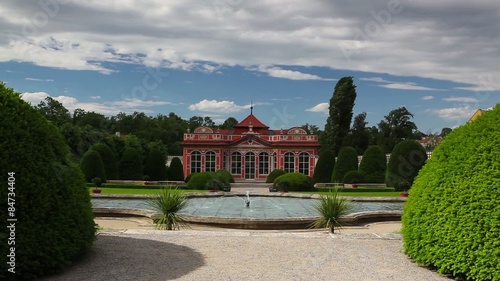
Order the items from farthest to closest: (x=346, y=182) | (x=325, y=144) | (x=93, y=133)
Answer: (x=325, y=144)
(x=93, y=133)
(x=346, y=182)

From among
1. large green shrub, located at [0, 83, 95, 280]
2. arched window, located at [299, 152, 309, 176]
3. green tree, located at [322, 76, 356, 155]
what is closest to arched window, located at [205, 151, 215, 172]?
arched window, located at [299, 152, 309, 176]

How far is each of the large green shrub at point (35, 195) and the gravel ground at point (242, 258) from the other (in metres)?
0.37

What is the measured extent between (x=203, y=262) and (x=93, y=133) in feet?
128

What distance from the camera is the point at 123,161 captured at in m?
36.3

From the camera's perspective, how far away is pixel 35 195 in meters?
5.84

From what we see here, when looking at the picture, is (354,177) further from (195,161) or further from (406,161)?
(195,161)

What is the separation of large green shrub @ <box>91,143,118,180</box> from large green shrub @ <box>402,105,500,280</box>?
29.4 m

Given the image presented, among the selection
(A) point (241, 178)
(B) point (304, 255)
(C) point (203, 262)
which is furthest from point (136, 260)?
(A) point (241, 178)

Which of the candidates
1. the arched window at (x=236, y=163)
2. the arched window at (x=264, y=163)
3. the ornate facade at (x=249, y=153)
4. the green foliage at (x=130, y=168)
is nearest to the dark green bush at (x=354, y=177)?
the ornate facade at (x=249, y=153)

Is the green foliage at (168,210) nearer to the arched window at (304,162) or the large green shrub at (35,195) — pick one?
the large green shrub at (35,195)

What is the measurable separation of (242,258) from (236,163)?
38.0 metres

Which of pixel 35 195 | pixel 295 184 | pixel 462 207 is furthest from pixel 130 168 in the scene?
pixel 462 207

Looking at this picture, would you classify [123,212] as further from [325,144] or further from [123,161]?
[325,144]

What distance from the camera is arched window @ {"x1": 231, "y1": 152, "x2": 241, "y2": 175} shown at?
1763 inches
